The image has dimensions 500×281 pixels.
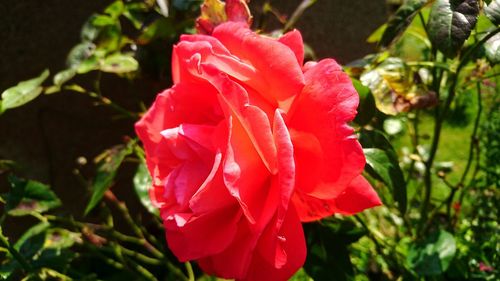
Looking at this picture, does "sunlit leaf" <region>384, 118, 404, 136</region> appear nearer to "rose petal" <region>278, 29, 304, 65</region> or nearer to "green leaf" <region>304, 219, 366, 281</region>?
"green leaf" <region>304, 219, 366, 281</region>

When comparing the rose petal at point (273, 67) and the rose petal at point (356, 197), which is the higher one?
the rose petal at point (273, 67)

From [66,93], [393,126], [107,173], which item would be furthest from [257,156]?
[66,93]

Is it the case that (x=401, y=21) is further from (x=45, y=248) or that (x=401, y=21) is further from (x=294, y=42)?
(x=45, y=248)

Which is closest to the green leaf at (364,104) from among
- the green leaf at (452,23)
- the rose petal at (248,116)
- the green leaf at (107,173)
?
the green leaf at (452,23)

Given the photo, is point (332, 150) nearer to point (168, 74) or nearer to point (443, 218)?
point (168, 74)

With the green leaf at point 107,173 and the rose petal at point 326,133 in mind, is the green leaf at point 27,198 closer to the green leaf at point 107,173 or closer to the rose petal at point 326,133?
the green leaf at point 107,173

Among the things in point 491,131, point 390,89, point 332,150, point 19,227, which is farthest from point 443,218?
point 19,227
